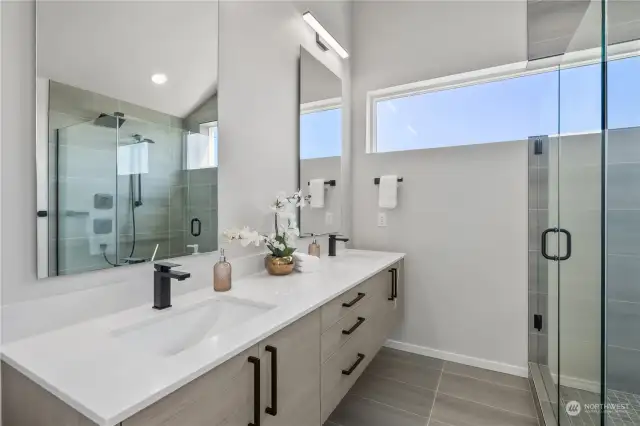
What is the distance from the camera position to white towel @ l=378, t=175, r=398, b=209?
254 cm

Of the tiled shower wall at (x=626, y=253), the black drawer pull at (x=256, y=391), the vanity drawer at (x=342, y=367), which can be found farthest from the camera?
the tiled shower wall at (x=626, y=253)

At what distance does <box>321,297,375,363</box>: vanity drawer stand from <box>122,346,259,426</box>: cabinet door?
17.6 inches

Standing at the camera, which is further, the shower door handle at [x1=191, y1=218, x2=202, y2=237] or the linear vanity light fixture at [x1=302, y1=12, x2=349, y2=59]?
the linear vanity light fixture at [x1=302, y1=12, x2=349, y2=59]

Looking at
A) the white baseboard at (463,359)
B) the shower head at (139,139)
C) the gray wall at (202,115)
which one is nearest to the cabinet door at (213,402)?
the shower head at (139,139)

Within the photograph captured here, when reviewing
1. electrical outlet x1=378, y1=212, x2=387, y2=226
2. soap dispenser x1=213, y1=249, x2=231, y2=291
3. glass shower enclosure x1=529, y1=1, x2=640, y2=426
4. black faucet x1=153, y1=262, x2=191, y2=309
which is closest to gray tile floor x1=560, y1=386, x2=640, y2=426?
glass shower enclosure x1=529, y1=1, x2=640, y2=426

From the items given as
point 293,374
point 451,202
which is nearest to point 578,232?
point 451,202

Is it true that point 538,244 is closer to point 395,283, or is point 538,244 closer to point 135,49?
point 395,283

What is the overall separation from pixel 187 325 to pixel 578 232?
6.38 feet

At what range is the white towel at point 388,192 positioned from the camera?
2.54 m

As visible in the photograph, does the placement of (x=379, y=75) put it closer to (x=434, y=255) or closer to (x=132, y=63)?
(x=434, y=255)

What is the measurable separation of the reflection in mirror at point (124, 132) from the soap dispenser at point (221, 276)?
0.10 metres

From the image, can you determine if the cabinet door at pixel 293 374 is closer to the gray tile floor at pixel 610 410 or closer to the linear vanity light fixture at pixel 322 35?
the gray tile floor at pixel 610 410
